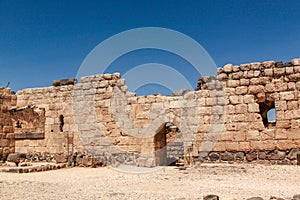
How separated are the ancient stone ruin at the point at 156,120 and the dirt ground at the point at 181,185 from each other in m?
1.17

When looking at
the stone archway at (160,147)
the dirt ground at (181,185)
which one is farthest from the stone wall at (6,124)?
the stone archway at (160,147)

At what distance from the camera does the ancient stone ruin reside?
1012cm

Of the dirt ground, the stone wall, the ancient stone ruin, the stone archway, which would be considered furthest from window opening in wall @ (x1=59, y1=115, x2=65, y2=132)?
the dirt ground

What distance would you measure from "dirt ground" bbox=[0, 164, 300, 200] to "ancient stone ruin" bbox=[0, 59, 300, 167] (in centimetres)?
117

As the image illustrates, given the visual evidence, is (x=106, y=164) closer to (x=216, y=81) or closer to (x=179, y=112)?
(x=179, y=112)

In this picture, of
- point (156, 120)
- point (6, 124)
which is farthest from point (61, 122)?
point (156, 120)

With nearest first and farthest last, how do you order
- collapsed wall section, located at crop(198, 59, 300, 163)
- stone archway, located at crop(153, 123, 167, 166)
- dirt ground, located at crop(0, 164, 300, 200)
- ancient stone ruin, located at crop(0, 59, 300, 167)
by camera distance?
dirt ground, located at crop(0, 164, 300, 200) < collapsed wall section, located at crop(198, 59, 300, 163) < ancient stone ruin, located at crop(0, 59, 300, 167) < stone archway, located at crop(153, 123, 167, 166)

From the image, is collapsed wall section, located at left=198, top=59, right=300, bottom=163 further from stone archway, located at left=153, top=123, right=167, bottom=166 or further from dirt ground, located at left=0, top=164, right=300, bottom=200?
stone archway, located at left=153, top=123, right=167, bottom=166

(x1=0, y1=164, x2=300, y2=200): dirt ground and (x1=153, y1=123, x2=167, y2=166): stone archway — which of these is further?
(x1=153, y1=123, x2=167, y2=166): stone archway

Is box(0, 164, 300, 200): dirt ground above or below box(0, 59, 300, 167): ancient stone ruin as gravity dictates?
below

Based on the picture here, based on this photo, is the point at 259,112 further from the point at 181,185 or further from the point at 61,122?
the point at 61,122

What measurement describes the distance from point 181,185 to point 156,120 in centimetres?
475

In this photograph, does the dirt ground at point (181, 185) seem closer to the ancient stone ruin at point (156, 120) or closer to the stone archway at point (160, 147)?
the ancient stone ruin at point (156, 120)

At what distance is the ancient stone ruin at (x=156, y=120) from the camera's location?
10125mm
